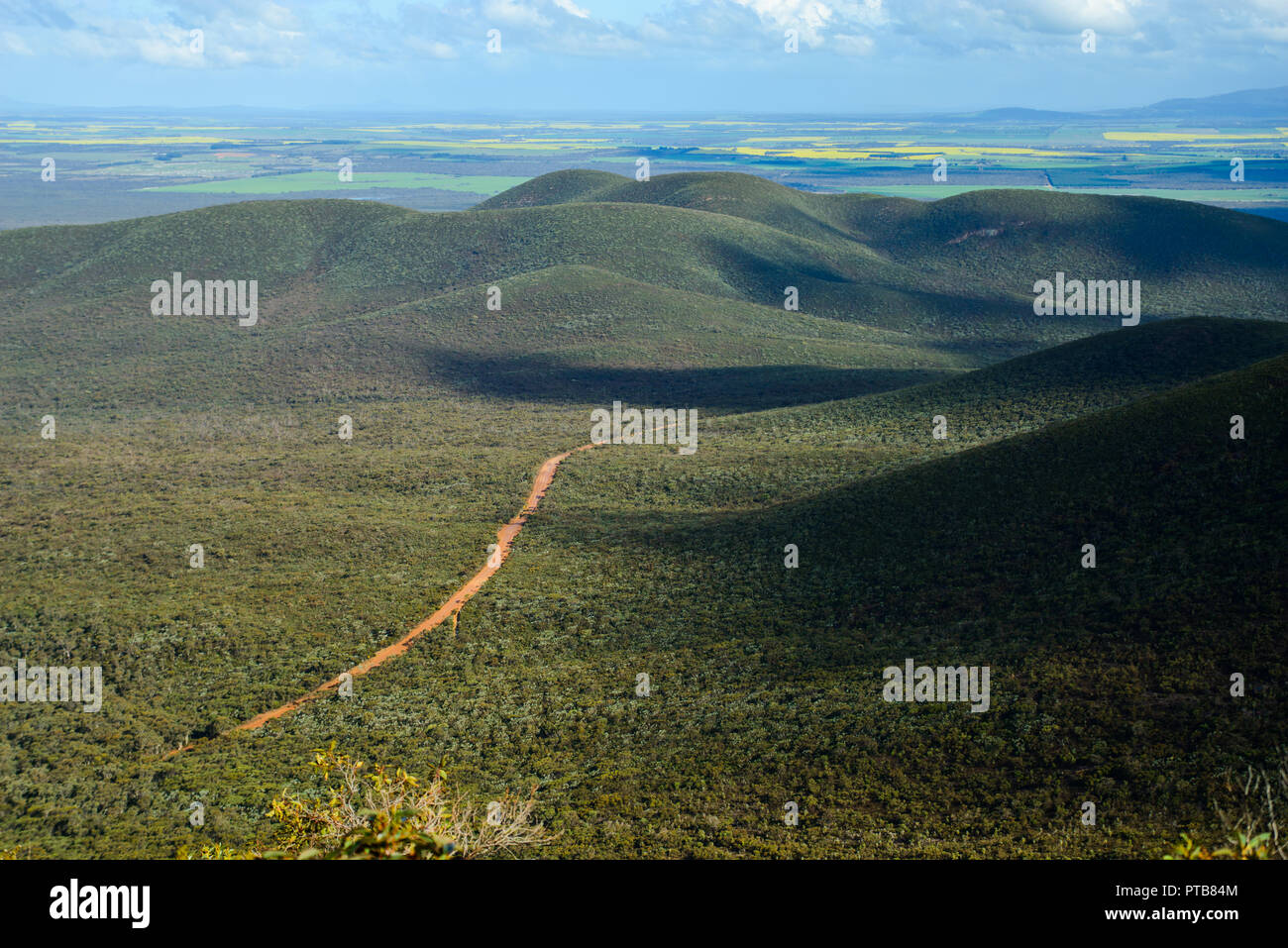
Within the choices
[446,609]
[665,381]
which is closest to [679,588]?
[446,609]

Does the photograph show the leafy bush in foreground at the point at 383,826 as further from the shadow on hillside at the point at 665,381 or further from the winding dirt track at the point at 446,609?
the shadow on hillside at the point at 665,381

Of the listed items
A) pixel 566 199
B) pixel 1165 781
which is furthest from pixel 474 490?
pixel 566 199

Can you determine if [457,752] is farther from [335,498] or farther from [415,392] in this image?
[415,392]

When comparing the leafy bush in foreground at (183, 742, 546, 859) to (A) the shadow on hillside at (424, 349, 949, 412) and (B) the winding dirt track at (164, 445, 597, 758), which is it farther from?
(A) the shadow on hillside at (424, 349, 949, 412)

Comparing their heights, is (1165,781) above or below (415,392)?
below

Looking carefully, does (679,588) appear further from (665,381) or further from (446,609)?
(665,381)

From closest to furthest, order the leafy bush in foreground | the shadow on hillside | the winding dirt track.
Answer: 1. the leafy bush in foreground
2. the winding dirt track
3. the shadow on hillside

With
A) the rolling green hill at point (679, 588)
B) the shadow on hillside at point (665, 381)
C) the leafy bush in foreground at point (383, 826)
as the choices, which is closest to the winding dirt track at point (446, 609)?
the rolling green hill at point (679, 588)

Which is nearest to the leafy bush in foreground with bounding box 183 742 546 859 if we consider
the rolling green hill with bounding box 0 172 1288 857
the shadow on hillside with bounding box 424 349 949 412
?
the rolling green hill with bounding box 0 172 1288 857
